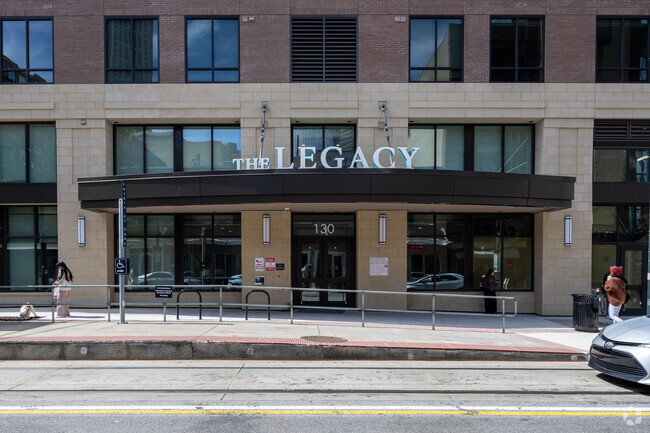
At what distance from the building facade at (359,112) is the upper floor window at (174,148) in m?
0.36

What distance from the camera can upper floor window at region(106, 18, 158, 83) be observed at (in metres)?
15.7

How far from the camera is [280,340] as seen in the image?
9.85 meters

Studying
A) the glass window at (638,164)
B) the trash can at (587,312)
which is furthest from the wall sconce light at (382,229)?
the glass window at (638,164)

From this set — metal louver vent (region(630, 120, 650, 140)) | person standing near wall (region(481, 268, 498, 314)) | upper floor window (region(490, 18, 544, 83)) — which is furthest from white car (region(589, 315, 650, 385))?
upper floor window (region(490, 18, 544, 83))

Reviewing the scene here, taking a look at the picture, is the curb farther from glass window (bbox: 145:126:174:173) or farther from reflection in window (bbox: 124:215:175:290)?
glass window (bbox: 145:126:174:173)

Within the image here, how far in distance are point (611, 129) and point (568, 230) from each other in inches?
152

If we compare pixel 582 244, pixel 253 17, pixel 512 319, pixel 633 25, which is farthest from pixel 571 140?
pixel 253 17

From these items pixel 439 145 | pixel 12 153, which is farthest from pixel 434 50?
pixel 12 153

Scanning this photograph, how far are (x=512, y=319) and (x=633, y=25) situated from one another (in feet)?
35.5

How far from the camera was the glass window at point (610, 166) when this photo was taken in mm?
15758

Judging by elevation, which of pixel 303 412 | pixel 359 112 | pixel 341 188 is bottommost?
pixel 303 412

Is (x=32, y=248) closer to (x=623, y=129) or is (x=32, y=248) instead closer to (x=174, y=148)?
(x=174, y=148)

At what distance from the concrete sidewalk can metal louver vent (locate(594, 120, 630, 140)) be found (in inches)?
272

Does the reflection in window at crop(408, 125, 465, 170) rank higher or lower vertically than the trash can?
higher
